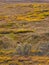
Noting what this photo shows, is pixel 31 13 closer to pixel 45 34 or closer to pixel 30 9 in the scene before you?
pixel 30 9

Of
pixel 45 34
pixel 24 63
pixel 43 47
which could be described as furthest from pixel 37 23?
pixel 24 63

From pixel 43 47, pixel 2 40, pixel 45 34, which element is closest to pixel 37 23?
pixel 45 34

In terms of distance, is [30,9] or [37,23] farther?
[30,9]

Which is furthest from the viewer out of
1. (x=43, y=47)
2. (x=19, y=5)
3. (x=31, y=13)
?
(x=19, y=5)

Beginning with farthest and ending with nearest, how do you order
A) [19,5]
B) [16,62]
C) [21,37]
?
1. [19,5]
2. [21,37]
3. [16,62]

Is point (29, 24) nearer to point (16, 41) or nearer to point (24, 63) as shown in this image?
point (16, 41)

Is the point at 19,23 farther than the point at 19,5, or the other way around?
the point at 19,5

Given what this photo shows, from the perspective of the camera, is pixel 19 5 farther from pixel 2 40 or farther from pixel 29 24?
pixel 2 40

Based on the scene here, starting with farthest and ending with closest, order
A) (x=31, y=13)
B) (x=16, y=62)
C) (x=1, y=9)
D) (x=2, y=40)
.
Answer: (x=1, y=9) → (x=31, y=13) → (x=2, y=40) → (x=16, y=62)

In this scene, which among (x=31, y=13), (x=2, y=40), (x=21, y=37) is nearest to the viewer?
(x=2, y=40)
